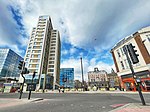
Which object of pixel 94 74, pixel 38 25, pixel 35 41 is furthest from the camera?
pixel 94 74

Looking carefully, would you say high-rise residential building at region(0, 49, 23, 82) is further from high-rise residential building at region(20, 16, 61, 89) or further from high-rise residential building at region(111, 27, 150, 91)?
high-rise residential building at region(111, 27, 150, 91)

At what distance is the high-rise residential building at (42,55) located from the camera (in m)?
55.0

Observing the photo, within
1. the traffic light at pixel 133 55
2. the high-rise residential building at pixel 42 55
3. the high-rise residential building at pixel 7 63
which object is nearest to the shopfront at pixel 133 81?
the traffic light at pixel 133 55

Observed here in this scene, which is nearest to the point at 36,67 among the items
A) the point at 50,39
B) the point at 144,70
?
the point at 50,39

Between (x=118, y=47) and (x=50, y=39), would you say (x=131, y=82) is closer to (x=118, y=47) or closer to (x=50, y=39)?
(x=118, y=47)

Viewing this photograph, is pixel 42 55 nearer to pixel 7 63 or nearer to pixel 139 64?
pixel 139 64

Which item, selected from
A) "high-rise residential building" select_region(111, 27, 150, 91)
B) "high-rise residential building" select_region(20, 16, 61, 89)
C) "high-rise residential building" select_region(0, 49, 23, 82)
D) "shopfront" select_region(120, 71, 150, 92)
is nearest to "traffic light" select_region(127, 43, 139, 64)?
"shopfront" select_region(120, 71, 150, 92)

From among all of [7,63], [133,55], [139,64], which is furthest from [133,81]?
[7,63]

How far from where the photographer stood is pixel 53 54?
235 feet

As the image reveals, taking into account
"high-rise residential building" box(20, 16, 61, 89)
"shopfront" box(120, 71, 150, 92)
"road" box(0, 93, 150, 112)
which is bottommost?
"road" box(0, 93, 150, 112)

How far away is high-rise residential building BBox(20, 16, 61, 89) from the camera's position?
2167 inches

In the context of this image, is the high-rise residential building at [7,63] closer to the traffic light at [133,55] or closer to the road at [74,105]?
the road at [74,105]

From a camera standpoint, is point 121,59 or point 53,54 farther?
point 53,54

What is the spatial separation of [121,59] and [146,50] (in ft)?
24.4
